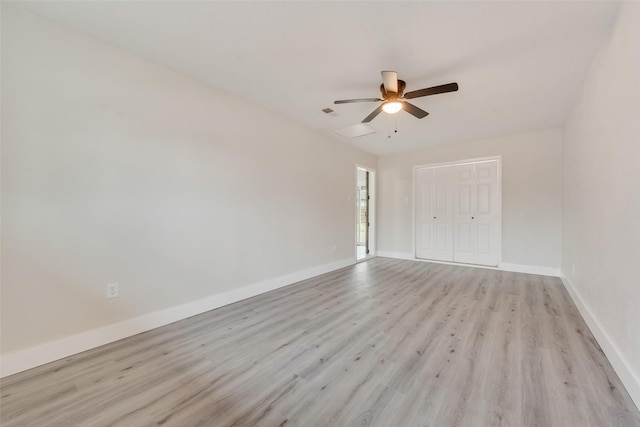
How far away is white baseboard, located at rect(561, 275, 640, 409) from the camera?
1507mm

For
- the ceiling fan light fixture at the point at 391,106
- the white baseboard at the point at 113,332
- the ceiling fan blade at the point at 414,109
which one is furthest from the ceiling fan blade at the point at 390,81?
the white baseboard at the point at 113,332

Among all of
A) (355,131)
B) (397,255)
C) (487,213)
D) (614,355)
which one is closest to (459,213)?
(487,213)

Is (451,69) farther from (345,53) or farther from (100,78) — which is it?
(100,78)

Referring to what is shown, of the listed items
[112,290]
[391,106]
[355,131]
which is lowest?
[112,290]

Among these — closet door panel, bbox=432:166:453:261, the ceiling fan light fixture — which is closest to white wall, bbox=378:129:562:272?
closet door panel, bbox=432:166:453:261

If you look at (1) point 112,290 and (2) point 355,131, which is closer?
(1) point 112,290

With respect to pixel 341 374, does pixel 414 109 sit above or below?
above

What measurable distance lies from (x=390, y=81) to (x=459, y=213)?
387 cm

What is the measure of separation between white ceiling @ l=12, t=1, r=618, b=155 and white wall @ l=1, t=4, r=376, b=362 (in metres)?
0.29

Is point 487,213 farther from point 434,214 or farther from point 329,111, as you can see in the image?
point 329,111

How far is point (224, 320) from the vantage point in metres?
2.67

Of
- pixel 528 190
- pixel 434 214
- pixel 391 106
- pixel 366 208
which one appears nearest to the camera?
pixel 391 106

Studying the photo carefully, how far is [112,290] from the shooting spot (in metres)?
2.24

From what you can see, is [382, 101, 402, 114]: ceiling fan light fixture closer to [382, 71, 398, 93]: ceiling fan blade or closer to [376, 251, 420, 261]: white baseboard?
[382, 71, 398, 93]: ceiling fan blade
